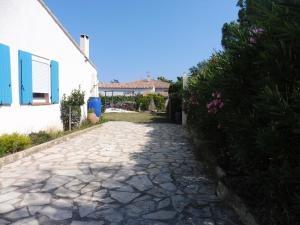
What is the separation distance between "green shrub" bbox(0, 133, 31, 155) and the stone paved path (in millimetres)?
426

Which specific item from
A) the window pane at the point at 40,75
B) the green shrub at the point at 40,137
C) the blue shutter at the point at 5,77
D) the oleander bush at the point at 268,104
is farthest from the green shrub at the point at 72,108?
the oleander bush at the point at 268,104

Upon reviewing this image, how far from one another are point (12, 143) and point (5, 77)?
1.71 metres

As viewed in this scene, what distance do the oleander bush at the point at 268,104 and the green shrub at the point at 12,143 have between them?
519cm

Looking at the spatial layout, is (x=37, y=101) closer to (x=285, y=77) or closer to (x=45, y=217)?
(x=45, y=217)

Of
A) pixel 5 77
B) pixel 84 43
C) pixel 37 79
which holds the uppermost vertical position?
pixel 84 43

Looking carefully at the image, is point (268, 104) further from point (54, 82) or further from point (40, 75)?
point (54, 82)

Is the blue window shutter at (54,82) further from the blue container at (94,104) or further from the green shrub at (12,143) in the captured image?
the blue container at (94,104)

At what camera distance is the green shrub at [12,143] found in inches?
287

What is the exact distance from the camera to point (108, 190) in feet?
16.9

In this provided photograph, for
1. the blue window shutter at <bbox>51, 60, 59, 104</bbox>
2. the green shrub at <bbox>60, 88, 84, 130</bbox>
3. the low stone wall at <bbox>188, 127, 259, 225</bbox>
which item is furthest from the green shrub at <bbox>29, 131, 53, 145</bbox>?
the low stone wall at <bbox>188, 127, 259, 225</bbox>

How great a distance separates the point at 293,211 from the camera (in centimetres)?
309

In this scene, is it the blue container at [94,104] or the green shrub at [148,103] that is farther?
the green shrub at [148,103]

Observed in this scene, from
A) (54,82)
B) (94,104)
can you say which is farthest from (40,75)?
(94,104)

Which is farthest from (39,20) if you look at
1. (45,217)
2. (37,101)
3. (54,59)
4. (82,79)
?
(45,217)
